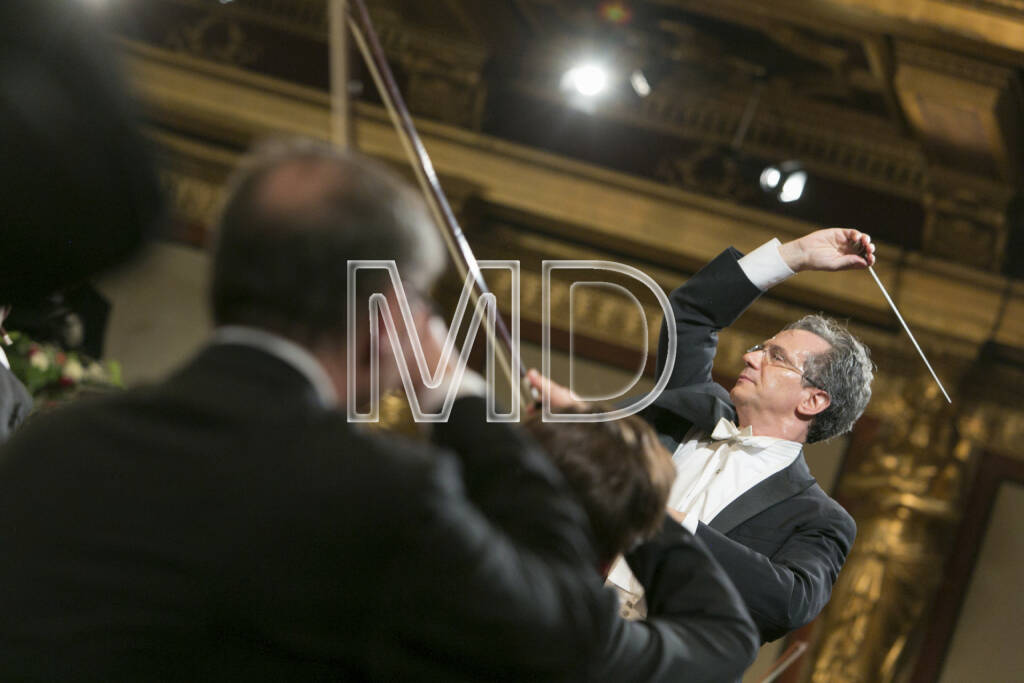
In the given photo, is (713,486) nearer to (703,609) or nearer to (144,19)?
(703,609)

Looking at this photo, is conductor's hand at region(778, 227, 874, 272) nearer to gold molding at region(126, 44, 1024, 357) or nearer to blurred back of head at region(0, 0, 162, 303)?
blurred back of head at region(0, 0, 162, 303)

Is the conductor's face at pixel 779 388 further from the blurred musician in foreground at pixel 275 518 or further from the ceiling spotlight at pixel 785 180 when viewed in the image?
the ceiling spotlight at pixel 785 180

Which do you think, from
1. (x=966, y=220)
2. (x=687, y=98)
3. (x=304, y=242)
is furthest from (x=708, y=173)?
(x=304, y=242)

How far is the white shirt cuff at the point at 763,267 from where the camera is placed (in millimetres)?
2012

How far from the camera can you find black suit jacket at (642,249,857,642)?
1.70 metres

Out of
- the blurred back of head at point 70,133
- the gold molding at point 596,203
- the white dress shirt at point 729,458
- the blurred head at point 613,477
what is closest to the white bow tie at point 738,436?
the white dress shirt at point 729,458

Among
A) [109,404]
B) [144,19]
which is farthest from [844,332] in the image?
[144,19]

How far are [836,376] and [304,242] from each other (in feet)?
4.49

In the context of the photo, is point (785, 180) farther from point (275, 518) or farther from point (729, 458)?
point (275, 518)

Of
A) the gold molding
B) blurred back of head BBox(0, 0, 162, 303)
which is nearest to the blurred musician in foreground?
blurred back of head BBox(0, 0, 162, 303)

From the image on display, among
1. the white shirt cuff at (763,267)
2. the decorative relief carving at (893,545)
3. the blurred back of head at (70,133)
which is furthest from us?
the decorative relief carving at (893,545)

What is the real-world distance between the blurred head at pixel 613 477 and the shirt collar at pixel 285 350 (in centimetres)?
34

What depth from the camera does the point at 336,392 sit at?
90cm

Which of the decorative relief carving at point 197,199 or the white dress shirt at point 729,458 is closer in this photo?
the white dress shirt at point 729,458
